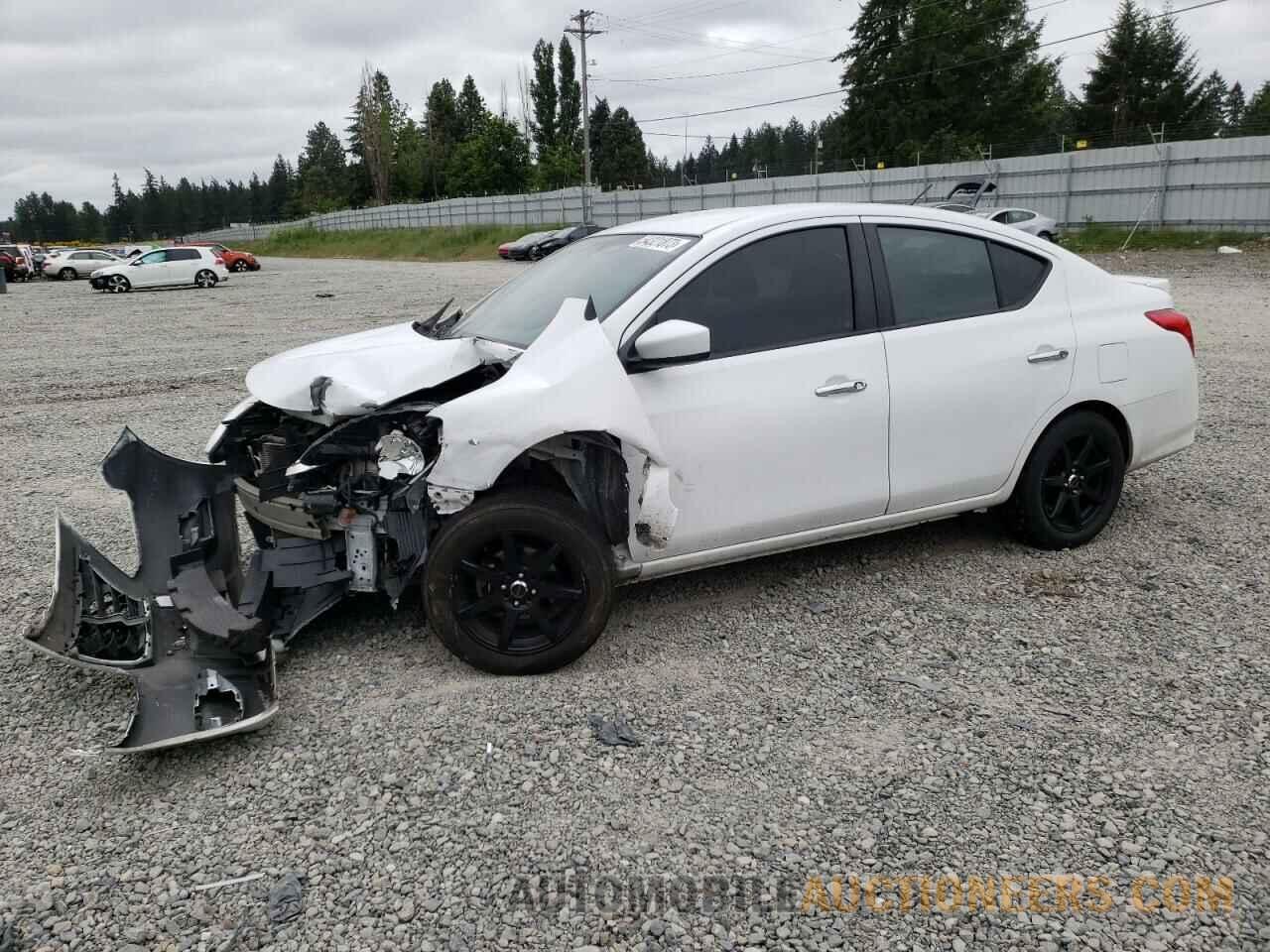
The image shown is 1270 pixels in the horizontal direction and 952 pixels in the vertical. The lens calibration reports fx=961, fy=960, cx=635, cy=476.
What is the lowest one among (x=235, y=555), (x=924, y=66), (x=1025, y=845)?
(x=1025, y=845)

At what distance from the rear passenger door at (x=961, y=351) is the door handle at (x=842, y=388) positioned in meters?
0.19

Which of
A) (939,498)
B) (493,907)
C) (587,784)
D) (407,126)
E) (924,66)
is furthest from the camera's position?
(407,126)

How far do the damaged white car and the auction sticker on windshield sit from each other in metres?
0.03

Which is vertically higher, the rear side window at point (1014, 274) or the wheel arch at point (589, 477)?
the rear side window at point (1014, 274)

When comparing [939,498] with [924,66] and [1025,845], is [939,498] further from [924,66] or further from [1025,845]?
[924,66]

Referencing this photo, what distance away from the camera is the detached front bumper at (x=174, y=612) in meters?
3.26

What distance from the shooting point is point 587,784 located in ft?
10.00

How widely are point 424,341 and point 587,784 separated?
209cm

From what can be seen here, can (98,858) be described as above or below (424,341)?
below

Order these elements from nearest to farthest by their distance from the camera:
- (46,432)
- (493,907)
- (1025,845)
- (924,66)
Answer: (493,907) → (1025,845) → (46,432) → (924,66)

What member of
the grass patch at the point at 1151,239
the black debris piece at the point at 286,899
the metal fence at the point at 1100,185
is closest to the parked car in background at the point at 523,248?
the metal fence at the point at 1100,185

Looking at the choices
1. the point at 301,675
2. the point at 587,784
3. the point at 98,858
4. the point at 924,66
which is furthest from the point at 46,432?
the point at 924,66

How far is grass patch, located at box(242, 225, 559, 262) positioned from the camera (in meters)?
48.9

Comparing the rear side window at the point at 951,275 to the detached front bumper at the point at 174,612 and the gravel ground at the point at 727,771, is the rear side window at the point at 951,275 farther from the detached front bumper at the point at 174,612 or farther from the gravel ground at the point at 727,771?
the detached front bumper at the point at 174,612
